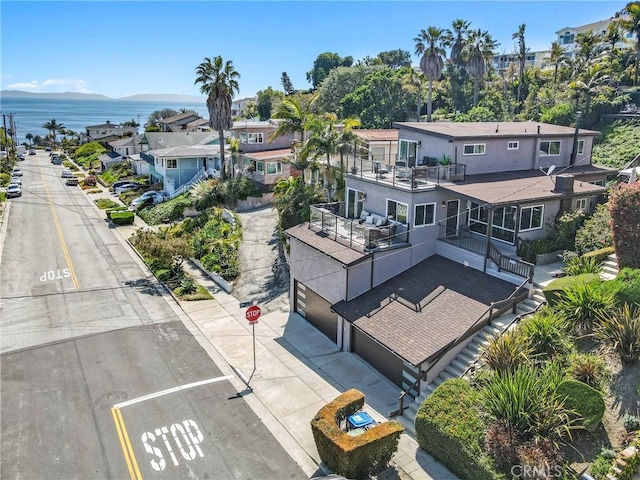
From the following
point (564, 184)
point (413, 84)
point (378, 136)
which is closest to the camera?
point (564, 184)

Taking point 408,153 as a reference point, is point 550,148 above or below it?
above

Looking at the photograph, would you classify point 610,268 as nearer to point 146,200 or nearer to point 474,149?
point 474,149

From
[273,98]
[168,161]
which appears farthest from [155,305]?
[273,98]

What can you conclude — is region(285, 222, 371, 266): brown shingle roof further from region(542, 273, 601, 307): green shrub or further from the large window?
region(542, 273, 601, 307): green shrub

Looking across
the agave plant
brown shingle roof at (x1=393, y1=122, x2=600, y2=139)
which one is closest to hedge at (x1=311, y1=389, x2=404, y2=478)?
the agave plant

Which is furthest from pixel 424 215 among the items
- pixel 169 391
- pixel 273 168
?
pixel 273 168

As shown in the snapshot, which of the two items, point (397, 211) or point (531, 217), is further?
point (397, 211)

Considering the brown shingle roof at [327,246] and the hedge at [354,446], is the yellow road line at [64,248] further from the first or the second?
the hedge at [354,446]

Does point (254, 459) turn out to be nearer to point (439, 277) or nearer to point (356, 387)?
point (356, 387)

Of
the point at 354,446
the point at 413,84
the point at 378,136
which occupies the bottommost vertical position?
the point at 354,446
